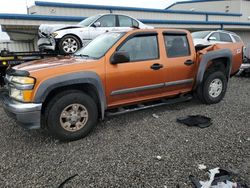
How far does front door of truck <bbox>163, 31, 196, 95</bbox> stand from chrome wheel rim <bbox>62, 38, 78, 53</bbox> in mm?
3762

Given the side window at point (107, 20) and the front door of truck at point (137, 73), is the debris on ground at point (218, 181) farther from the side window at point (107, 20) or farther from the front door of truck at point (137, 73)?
the side window at point (107, 20)

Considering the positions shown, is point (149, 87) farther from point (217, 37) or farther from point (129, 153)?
point (217, 37)

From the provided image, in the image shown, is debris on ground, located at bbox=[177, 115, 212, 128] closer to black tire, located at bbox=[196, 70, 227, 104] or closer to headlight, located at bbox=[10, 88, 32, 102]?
black tire, located at bbox=[196, 70, 227, 104]

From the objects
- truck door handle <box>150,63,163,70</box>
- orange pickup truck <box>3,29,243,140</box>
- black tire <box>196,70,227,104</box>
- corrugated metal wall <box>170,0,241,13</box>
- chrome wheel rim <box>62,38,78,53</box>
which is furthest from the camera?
corrugated metal wall <box>170,0,241,13</box>

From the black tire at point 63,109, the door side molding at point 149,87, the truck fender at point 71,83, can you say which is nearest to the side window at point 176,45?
the door side molding at point 149,87

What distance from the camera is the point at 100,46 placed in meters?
4.46

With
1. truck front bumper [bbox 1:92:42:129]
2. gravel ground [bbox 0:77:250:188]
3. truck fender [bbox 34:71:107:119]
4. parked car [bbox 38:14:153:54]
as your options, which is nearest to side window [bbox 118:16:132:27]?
parked car [bbox 38:14:153:54]

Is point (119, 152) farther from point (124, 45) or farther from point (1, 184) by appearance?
point (124, 45)

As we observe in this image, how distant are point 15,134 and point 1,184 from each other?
158 centimetres

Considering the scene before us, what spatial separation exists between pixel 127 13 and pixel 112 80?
1335cm

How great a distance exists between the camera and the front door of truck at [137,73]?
406 cm

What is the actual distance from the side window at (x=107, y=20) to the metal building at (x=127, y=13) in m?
4.27

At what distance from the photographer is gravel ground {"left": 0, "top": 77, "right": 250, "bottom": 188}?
9.16 feet

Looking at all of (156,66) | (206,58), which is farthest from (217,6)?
(156,66)
